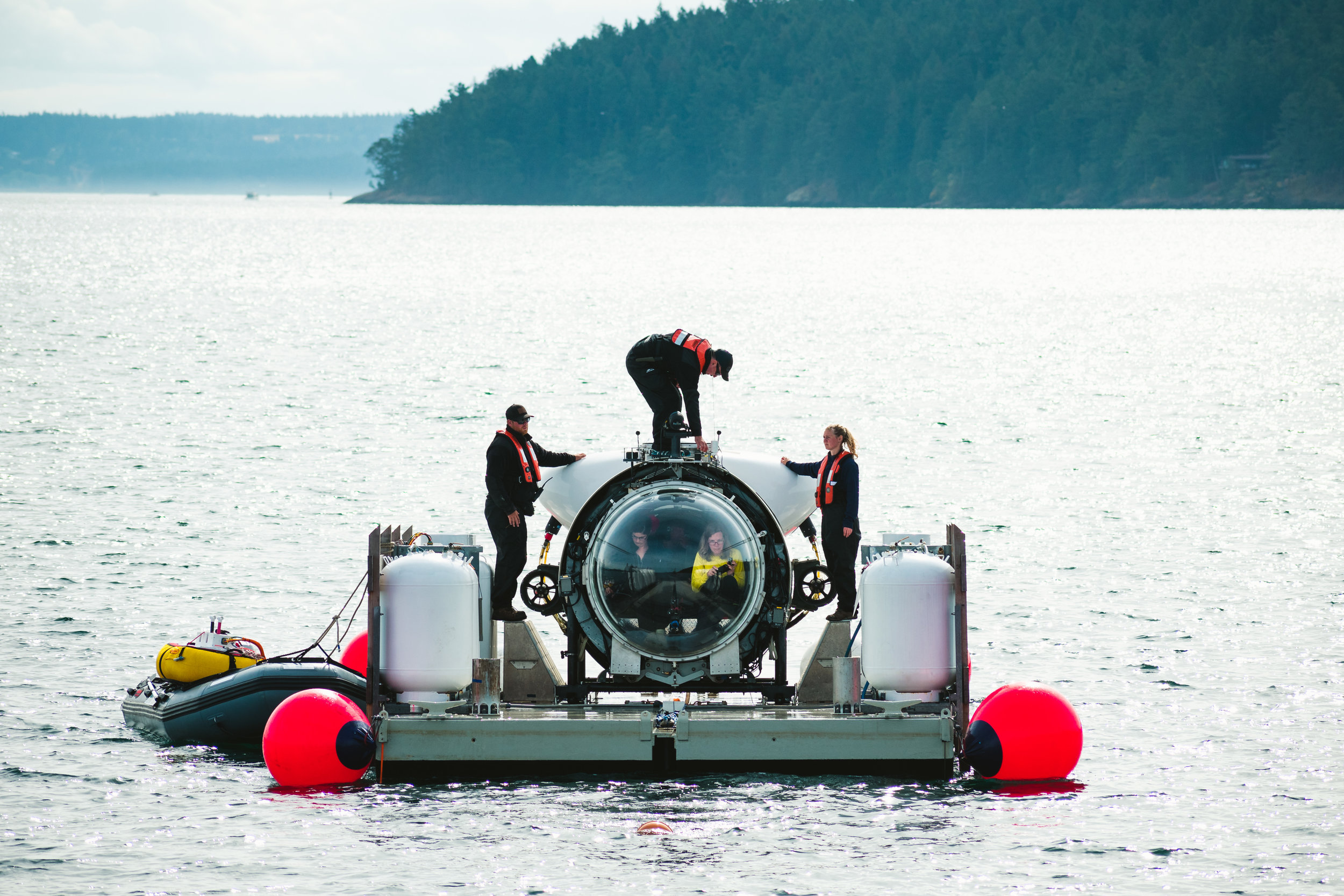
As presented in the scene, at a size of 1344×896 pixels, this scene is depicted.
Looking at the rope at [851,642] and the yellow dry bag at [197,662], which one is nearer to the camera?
the rope at [851,642]

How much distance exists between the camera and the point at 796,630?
751 inches

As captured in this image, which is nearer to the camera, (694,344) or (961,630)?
(961,630)

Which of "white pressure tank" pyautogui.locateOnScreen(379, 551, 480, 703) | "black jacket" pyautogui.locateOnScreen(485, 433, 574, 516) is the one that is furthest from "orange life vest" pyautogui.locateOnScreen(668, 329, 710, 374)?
"white pressure tank" pyautogui.locateOnScreen(379, 551, 480, 703)

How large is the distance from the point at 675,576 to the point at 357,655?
13.0ft

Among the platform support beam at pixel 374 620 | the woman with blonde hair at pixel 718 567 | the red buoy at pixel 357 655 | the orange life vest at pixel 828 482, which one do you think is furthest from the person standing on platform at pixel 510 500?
the red buoy at pixel 357 655

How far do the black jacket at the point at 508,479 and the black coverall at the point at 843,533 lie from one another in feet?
7.22

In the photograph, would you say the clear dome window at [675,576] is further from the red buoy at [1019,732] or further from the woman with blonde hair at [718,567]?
the red buoy at [1019,732]

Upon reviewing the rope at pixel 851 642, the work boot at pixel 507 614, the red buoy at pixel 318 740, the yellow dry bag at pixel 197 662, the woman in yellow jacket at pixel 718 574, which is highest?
the woman in yellow jacket at pixel 718 574

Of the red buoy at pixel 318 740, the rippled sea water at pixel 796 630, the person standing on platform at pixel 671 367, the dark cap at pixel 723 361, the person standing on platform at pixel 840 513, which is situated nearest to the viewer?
the rippled sea water at pixel 796 630

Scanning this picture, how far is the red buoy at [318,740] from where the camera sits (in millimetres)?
12531

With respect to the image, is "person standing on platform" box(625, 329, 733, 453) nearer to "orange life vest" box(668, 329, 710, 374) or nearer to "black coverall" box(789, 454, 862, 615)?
"orange life vest" box(668, 329, 710, 374)

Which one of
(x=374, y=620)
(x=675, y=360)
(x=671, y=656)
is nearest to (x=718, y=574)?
(x=671, y=656)

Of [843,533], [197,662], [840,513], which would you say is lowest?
[197,662]

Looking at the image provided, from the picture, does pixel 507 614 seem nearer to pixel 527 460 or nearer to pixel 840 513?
pixel 527 460
